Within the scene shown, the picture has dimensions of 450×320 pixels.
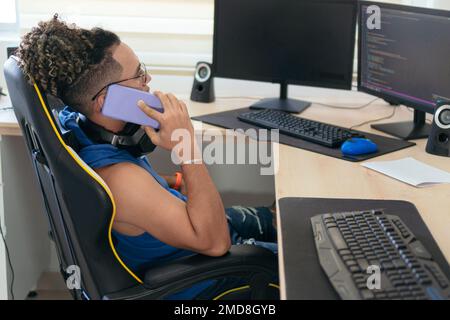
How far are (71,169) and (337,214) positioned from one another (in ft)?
1.84

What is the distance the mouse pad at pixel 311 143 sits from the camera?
1801 millimetres

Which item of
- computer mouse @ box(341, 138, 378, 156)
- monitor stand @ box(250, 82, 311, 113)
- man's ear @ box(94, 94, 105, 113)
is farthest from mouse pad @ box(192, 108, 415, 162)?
man's ear @ box(94, 94, 105, 113)

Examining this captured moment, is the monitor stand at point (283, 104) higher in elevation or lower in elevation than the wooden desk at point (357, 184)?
higher

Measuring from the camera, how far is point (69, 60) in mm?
1261

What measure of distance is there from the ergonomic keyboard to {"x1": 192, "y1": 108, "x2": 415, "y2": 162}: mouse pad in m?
0.53

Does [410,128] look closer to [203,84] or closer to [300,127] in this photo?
[300,127]

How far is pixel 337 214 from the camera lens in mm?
1283

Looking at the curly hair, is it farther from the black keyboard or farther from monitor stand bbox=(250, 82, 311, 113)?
monitor stand bbox=(250, 82, 311, 113)

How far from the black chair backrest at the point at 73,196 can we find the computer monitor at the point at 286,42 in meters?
1.15

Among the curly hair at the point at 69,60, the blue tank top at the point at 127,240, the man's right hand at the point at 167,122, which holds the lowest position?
the blue tank top at the point at 127,240

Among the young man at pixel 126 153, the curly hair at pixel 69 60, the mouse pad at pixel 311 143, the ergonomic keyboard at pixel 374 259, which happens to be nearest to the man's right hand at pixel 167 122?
the young man at pixel 126 153

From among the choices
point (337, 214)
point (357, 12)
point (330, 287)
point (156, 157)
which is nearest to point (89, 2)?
point (156, 157)

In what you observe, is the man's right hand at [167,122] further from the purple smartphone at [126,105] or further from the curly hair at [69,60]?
the curly hair at [69,60]

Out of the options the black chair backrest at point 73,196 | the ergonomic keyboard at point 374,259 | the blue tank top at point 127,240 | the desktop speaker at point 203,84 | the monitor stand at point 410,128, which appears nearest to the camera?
the ergonomic keyboard at point 374,259
